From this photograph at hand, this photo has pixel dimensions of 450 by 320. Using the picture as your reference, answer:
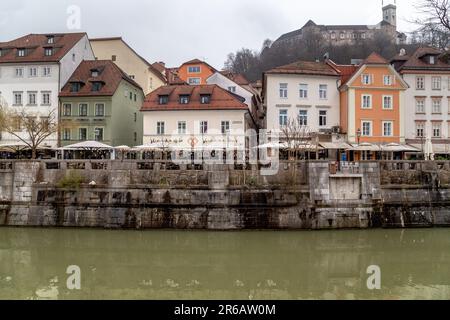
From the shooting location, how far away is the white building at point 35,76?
39.9m

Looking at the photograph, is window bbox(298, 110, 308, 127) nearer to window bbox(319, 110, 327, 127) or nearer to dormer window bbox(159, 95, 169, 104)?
window bbox(319, 110, 327, 127)

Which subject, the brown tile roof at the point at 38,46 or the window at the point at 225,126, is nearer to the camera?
the window at the point at 225,126

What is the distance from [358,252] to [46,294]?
46.6 feet

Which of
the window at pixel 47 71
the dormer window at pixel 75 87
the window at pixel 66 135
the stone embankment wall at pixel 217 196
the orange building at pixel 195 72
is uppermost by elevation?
the orange building at pixel 195 72

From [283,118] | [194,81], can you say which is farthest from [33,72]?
[283,118]

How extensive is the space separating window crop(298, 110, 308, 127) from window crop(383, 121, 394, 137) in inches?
289

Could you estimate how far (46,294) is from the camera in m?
14.4

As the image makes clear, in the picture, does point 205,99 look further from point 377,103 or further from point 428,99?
point 428,99

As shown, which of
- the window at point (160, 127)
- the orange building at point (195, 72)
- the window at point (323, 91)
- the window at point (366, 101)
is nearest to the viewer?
the window at point (160, 127)

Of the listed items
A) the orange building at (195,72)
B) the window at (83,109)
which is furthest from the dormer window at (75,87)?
the orange building at (195,72)

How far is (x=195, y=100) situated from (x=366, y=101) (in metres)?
16.1

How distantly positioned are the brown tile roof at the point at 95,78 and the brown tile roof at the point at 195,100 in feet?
14.0

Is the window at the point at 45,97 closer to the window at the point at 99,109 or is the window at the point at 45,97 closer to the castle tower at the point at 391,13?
the window at the point at 99,109
